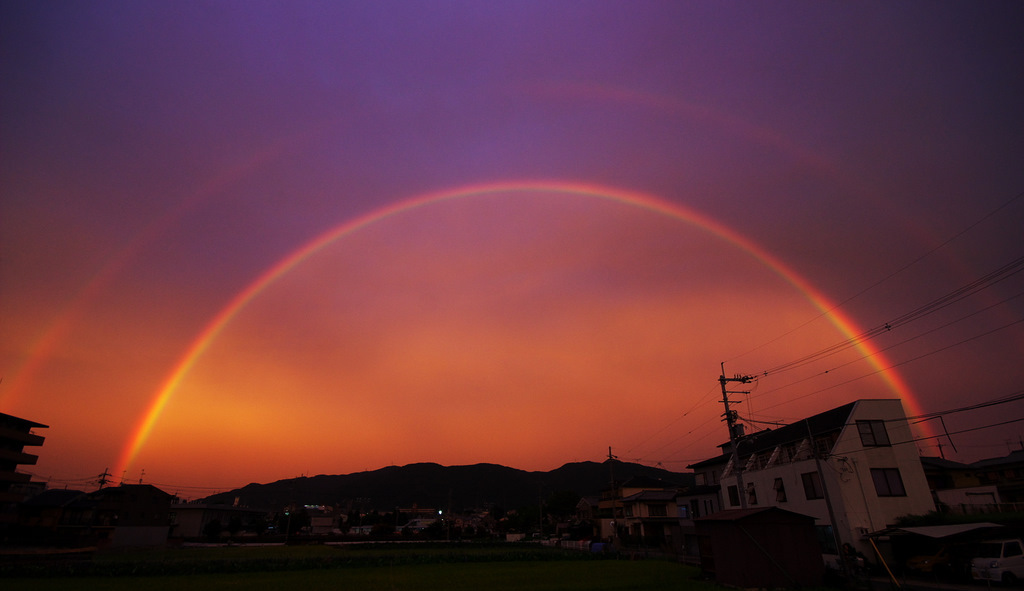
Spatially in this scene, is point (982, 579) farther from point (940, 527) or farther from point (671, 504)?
point (671, 504)

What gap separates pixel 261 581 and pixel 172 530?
77.3 meters

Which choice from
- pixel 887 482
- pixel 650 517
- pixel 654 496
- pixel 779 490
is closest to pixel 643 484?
pixel 654 496

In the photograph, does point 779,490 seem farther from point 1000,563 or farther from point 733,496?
point 1000,563

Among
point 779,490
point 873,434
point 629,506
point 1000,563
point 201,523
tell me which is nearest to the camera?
point 1000,563

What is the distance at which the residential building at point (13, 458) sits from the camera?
56.9m

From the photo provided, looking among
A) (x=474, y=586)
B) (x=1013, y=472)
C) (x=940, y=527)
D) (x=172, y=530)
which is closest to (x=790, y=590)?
(x=940, y=527)

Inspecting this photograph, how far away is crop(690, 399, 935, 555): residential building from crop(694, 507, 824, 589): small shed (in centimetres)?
640

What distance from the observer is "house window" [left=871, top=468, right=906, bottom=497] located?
31.0 meters

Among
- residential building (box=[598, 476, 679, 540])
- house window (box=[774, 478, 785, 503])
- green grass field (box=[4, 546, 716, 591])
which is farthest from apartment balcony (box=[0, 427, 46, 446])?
house window (box=[774, 478, 785, 503])

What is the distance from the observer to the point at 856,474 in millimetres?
31094

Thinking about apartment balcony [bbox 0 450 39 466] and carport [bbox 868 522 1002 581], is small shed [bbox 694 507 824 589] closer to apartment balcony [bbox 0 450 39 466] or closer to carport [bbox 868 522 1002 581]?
carport [bbox 868 522 1002 581]

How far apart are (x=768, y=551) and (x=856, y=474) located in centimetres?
1380

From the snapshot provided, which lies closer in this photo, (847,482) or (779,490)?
(847,482)

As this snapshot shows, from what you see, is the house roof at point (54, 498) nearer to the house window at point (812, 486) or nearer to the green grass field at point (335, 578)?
the green grass field at point (335, 578)
